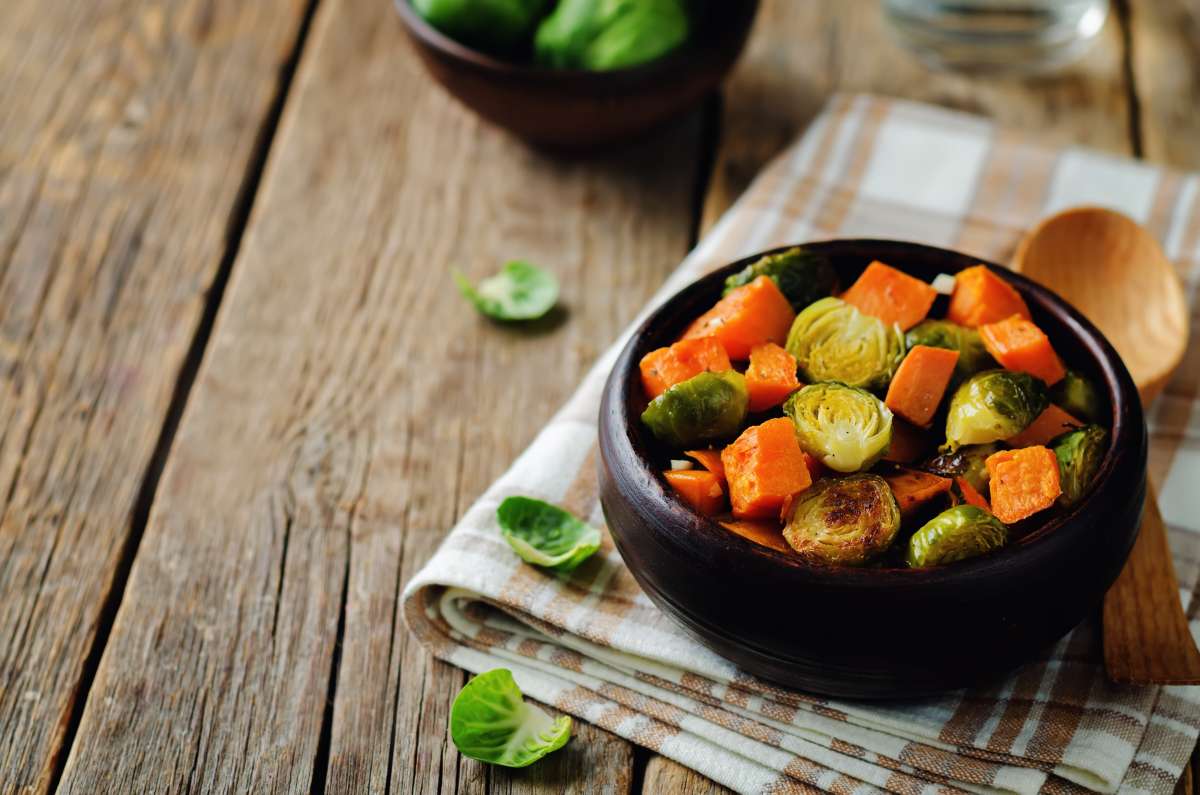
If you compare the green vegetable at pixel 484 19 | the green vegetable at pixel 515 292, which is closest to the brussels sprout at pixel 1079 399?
the green vegetable at pixel 515 292

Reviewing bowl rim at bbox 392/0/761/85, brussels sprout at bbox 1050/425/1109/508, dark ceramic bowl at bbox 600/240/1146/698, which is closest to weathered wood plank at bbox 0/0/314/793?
bowl rim at bbox 392/0/761/85

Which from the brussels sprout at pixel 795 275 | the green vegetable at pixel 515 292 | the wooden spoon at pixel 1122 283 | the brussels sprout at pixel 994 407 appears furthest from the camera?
the green vegetable at pixel 515 292

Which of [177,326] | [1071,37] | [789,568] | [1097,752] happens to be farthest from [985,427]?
[1071,37]

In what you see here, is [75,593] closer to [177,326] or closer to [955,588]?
[177,326]

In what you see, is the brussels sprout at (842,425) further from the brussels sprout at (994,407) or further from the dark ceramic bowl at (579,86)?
the dark ceramic bowl at (579,86)

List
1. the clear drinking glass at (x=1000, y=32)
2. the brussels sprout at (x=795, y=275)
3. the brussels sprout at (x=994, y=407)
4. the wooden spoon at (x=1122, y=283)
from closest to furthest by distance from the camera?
the brussels sprout at (x=994, y=407), the brussels sprout at (x=795, y=275), the wooden spoon at (x=1122, y=283), the clear drinking glass at (x=1000, y=32)

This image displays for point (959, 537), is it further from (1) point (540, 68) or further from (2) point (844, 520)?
(1) point (540, 68)

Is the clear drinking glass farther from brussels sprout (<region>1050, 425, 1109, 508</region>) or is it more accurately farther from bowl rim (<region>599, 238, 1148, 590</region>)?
brussels sprout (<region>1050, 425, 1109, 508</region>)
